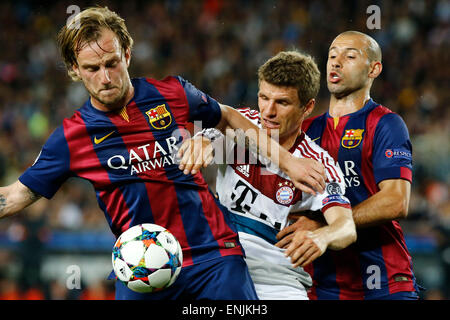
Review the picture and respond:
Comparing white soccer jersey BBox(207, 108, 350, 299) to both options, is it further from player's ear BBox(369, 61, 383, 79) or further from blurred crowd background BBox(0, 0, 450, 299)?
blurred crowd background BBox(0, 0, 450, 299)

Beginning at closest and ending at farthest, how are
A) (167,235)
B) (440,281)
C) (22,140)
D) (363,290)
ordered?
(167,235)
(363,290)
(440,281)
(22,140)

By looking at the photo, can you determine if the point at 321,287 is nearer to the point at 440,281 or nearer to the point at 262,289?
the point at 262,289

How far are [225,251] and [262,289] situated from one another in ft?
1.67

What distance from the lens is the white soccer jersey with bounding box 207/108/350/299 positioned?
3.98 meters

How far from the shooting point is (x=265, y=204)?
407 cm

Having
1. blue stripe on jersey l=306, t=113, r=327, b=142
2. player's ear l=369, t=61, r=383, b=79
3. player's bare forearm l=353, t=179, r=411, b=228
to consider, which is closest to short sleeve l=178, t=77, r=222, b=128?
blue stripe on jersey l=306, t=113, r=327, b=142

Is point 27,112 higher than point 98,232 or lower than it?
higher

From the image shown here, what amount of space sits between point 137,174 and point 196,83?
22.5 ft

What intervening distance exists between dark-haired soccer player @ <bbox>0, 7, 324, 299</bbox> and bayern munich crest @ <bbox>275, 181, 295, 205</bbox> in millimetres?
285

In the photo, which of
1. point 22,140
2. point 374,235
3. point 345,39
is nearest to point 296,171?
point 374,235

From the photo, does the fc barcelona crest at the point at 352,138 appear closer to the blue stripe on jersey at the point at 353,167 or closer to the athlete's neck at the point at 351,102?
the blue stripe on jersey at the point at 353,167

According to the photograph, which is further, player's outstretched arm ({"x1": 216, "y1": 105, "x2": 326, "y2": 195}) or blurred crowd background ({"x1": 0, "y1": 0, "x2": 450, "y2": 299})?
blurred crowd background ({"x1": 0, "y1": 0, "x2": 450, "y2": 299})

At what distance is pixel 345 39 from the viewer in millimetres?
4777

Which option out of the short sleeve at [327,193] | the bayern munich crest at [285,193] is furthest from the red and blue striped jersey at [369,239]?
the bayern munich crest at [285,193]
